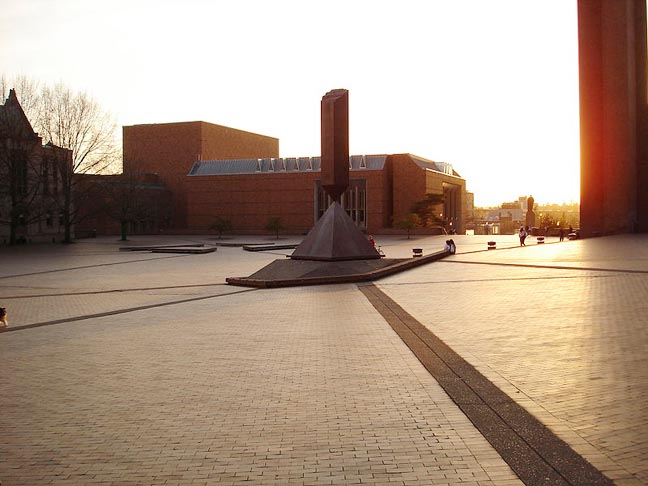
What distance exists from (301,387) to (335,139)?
18081mm

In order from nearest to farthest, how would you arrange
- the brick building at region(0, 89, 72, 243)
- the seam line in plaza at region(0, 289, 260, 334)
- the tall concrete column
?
the seam line in plaza at region(0, 289, 260, 334), the tall concrete column, the brick building at region(0, 89, 72, 243)

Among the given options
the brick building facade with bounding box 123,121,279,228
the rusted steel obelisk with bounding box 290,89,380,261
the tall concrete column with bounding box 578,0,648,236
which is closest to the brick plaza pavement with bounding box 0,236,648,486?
the rusted steel obelisk with bounding box 290,89,380,261

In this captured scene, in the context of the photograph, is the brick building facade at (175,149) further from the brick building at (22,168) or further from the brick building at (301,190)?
the brick building at (22,168)

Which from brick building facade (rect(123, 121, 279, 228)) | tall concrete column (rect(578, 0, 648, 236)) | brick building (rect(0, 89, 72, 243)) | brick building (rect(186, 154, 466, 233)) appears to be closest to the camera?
tall concrete column (rect(578, 0, 648, 236))

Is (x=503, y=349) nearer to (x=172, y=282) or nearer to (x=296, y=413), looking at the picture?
(x=296, y=413)

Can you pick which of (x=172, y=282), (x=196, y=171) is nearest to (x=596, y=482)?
(x=172, y=282)

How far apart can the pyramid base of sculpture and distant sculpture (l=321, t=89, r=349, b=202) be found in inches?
41.7

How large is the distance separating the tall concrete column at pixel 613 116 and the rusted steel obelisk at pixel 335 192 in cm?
2319

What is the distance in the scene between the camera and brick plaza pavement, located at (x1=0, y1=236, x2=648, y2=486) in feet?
16.0

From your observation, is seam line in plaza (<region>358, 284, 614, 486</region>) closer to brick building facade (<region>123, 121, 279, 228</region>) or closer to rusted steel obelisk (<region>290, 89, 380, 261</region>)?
rusted steel obelisk (<region>290, 89, 380, 261</region>)

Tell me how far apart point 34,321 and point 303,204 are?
60.4m

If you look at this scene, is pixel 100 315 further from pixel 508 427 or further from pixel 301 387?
pixel 508 427

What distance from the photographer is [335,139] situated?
24312 millimetres

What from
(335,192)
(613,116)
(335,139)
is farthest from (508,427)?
(613,116)
